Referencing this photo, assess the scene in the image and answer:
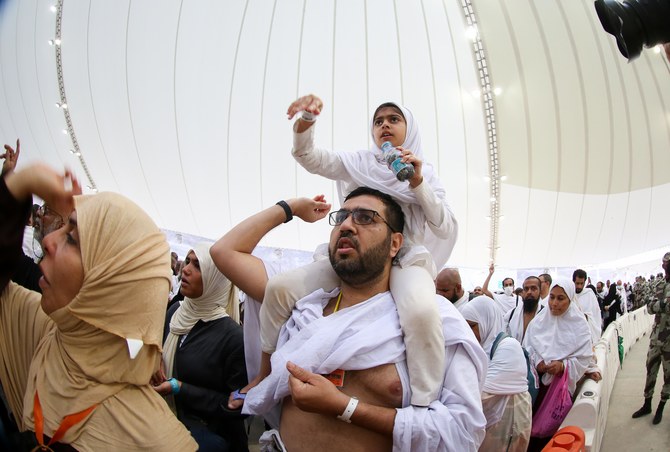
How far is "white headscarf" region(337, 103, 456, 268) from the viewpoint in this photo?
6.19ft

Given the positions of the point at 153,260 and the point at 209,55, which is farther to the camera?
the point at 209,55

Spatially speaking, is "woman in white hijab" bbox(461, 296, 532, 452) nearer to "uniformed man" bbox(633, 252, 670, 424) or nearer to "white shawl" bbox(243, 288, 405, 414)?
"white shawl" bbox(243, 288, 405, 414)

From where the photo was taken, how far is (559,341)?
14.1 feet

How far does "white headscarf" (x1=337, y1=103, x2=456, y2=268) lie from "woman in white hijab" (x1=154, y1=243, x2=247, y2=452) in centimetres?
98

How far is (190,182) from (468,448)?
1383cm

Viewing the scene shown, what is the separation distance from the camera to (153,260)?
1.27 metres

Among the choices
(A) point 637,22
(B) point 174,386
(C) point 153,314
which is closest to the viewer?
(A) point 637,22

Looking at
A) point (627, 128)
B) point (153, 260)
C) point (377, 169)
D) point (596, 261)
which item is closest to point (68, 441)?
point (153, 260)

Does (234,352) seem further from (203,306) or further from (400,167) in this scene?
(400,167)

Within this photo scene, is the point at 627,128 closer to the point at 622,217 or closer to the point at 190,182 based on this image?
the point at 622,217

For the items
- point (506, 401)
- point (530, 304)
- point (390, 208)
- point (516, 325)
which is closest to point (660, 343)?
point (530, 304)

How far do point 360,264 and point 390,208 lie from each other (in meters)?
0.34

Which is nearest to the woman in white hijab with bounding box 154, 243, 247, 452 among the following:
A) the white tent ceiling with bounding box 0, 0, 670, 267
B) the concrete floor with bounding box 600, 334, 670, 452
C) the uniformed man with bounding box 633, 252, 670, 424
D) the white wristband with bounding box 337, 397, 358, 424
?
the white wristband with bounding box 337, 397, 358, 424

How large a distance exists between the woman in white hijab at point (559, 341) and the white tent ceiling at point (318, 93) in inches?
338
